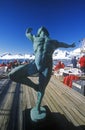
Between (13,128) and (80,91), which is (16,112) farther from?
(80,91)

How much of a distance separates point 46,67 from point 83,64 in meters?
8.70

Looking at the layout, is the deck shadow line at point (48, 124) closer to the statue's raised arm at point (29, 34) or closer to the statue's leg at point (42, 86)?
the statue's leg at point (42, 86)

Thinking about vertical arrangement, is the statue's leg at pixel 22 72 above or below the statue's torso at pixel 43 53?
below

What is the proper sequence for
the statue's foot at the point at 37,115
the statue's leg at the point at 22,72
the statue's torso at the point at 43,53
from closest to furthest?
the statue's leg at the point at 22,72
the statue's torso at the point at 43,53
the statue's foot at the point at 37,115

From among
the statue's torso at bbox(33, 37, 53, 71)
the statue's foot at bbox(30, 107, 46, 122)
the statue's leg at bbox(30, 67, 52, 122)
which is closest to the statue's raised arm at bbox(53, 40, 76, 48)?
the statue's torso at bbox(33, 37, 53, 71)

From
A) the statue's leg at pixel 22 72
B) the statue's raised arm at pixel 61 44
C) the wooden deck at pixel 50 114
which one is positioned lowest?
the wooden deck at pixel 50 114

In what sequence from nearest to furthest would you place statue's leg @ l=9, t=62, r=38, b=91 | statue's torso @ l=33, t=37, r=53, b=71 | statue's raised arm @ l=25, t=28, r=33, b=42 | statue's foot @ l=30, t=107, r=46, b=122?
statue's leg @ l=9, t=62, r=38, b=91, statue's torso @ l=33, t=37, r=53, b=71, statue's foot @ l=30, t=107, r=46, b=122, statue's raised arm @ l=25, t=28, r=33, b=42

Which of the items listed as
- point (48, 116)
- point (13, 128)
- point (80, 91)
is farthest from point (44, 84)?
point (80, 91)

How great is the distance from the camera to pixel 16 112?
459 cm

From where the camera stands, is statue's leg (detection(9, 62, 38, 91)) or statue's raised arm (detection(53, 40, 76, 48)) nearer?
statue's leg (detection(9, 62, 38, 91))

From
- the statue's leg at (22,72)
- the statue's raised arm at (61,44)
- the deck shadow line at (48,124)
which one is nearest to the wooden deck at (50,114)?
the deck shadow line at (48,124)

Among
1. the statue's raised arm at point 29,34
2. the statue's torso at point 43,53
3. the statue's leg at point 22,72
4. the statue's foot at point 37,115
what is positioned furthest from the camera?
the statue's raised arm at point 29,34

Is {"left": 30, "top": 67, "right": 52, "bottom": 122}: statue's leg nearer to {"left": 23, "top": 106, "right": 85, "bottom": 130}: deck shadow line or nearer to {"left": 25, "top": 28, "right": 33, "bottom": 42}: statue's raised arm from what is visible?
{"left": 23, "top": 106, "right": 85, "bottom": 130}: deck shadow line

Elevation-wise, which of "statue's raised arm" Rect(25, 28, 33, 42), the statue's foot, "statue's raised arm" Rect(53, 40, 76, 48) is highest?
"statue's raised arm" Rect(25, 28, 33, 42)
